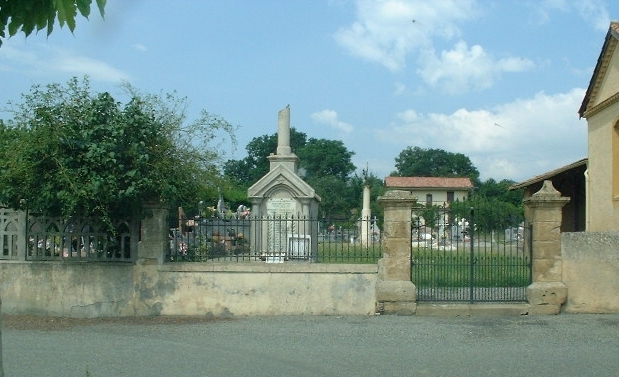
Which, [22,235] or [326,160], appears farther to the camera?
[326,160]

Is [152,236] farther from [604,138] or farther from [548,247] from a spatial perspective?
[604,138]

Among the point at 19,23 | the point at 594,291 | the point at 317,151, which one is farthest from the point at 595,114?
the point at 317,151

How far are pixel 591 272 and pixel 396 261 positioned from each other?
11.2ft

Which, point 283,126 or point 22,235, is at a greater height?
point 283,126

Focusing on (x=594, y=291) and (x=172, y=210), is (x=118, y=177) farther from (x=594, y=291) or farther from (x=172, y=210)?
(x=594, y=291)

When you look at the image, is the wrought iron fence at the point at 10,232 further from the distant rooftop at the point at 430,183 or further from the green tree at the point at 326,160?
the distant rooftop at the point at 430,183

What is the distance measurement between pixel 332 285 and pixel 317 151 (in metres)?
63.8

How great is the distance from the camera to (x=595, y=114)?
2033 centimetres

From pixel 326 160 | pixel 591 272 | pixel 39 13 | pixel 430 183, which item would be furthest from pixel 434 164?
pixel 39 13

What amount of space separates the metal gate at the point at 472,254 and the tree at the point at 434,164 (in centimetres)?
7955

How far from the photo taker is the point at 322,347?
9297 mm

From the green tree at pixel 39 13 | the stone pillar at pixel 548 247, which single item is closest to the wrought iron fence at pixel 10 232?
the stone pillar at pixel 548 247

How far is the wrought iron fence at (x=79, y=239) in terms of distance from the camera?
39.1ft

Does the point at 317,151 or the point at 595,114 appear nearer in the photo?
the point at 595,114
